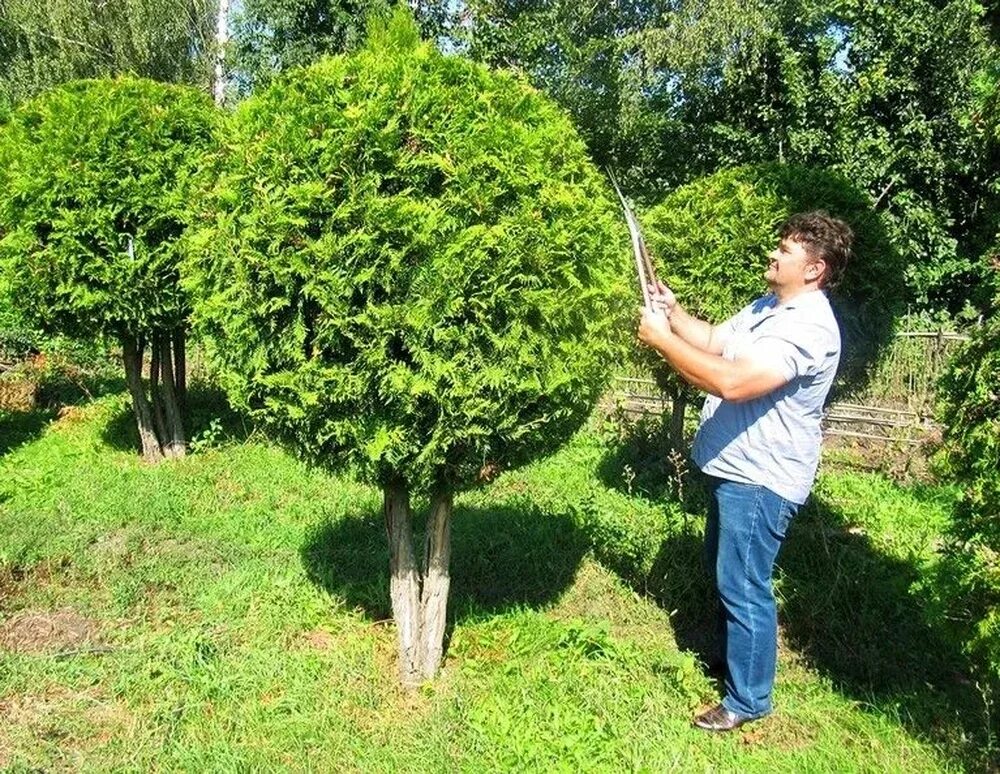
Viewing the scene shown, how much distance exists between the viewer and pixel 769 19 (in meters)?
15.2

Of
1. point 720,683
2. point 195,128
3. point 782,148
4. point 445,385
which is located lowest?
point 720,683

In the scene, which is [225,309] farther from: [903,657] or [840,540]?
[840,540]

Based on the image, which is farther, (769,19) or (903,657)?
(769,19)

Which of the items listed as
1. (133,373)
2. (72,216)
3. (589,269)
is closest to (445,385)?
(589,269)

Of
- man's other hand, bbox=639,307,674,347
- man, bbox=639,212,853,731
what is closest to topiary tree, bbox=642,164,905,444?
man, bbox=639,212,853,731

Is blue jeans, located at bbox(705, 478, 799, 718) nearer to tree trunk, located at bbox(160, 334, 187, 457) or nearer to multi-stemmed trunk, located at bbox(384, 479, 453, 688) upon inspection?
multi-stemmed trunk, located at bbox(384, 479, 453, 688)

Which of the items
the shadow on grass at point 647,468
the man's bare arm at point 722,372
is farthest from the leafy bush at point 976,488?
the shadow on grass at point 647,468

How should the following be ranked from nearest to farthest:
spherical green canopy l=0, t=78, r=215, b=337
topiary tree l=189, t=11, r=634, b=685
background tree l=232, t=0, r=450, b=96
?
topiary tree l=189, t=11, r=634, b=685 → spherical green canopy l=0, t=78, r=215, b=337 → background tree l=232, t=0, r=450, b=96

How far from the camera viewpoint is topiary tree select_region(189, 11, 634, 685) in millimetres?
2734

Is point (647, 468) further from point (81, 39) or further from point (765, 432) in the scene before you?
point (81, 39)

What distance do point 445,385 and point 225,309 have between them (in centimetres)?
89

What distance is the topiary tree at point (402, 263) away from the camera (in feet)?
8.97

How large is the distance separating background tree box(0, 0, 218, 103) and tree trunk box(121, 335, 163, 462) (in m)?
14.0

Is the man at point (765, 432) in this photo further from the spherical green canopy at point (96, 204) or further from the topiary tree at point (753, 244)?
the spherical green canopy at point (96, 204)
